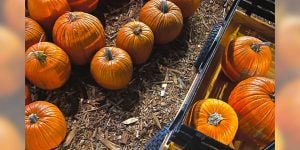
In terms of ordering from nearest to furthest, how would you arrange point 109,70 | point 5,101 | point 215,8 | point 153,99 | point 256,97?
point 5,101 → point 256,97 → point 109,70 → point 153,99 → point 215,8

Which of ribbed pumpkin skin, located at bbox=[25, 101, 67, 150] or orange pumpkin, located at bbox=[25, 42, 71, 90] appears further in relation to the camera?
orange pumpkin, located at bbox=[25, 42, 71, 90]

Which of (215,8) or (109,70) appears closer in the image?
(109,70)

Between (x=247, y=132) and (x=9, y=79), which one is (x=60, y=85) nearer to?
(x=247, y=132)

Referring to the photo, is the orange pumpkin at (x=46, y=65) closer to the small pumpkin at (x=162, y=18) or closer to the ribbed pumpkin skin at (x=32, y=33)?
the ribbed pumpkin skin at (x=32, y=33)

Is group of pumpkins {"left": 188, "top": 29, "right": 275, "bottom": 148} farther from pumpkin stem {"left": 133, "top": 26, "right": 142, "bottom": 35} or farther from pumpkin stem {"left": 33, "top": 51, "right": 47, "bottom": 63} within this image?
pumpkin stem {"left": 33, "top": 51, "right": 47, "bottom": 63}

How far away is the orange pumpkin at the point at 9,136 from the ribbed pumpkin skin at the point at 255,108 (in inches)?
60.8

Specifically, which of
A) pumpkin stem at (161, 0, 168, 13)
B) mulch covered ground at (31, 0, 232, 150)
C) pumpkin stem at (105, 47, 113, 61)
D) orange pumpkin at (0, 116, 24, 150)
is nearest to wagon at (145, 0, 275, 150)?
mulch covered ground at (31, 0, 232, 150)

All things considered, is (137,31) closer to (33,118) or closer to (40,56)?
(40,56)

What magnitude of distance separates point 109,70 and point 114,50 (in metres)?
0.11

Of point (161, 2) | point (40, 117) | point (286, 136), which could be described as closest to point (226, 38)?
point (161, 2)

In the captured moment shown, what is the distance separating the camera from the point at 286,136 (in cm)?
21

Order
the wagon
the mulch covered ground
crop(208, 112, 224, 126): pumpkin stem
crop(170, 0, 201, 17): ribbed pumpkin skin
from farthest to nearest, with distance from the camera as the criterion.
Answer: crop(170, 0, 201, 17): ribbed pumpkin skin, the mulch covered ground, crop(208, 112, 224, 126): pumpkin stem, the wagon

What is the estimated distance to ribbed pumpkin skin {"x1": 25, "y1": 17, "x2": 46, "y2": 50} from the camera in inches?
76.5

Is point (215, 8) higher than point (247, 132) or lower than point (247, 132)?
higher
